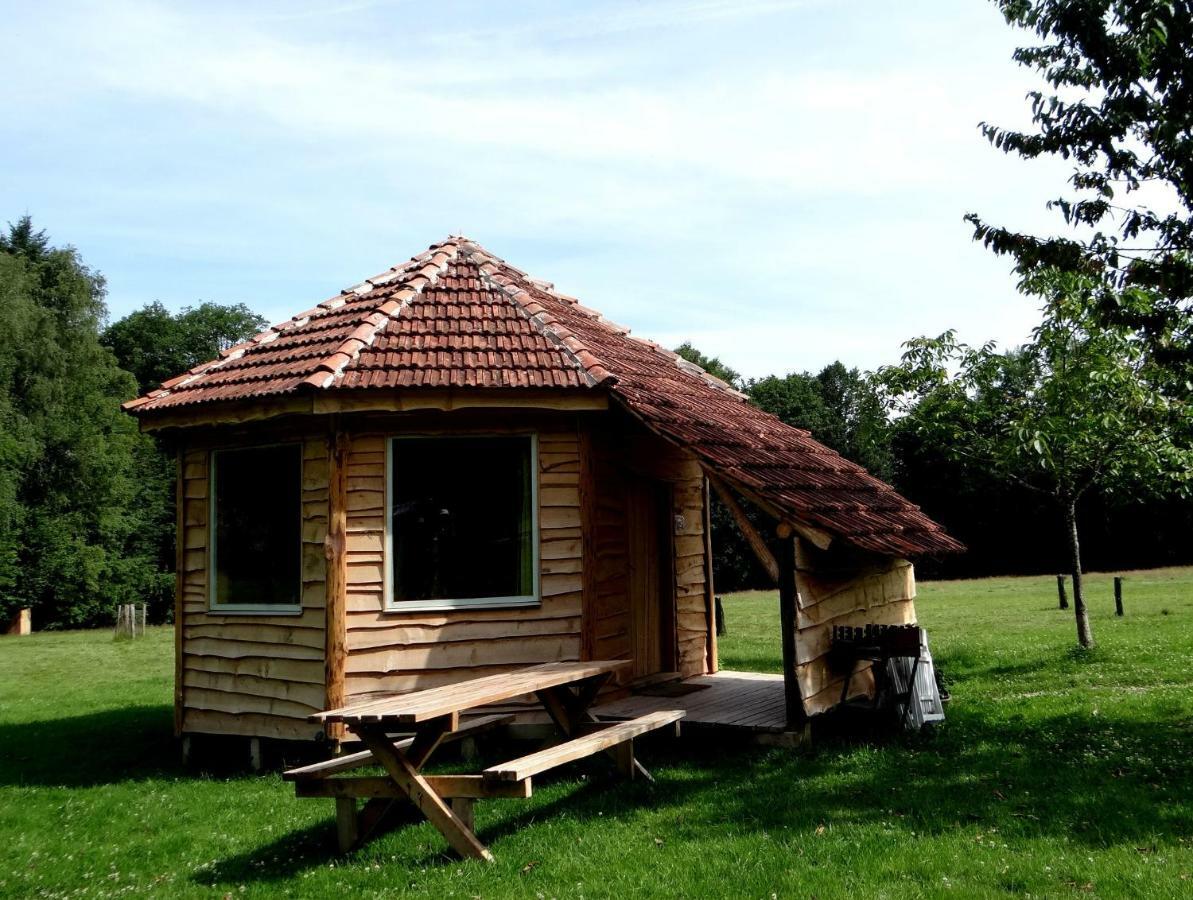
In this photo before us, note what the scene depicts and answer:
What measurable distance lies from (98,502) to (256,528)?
32587 mm

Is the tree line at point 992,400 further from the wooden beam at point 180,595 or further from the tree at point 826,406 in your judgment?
the wooden beam at point 180,595

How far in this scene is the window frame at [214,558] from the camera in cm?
988

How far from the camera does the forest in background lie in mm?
35750

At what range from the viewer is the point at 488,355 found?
996 centimetres

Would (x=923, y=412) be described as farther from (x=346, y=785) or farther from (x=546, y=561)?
(x=346, y=785)

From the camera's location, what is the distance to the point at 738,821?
7.12m

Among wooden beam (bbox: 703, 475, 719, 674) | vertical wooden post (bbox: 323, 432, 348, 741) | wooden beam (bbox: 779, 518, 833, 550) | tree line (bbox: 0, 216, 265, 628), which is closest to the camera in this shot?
wooden beam (bbox: 779, 518, 833, 550)

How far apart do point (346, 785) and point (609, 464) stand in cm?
473

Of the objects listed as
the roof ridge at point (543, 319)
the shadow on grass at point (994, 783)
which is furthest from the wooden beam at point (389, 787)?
the roof ridge at point (543, 319)

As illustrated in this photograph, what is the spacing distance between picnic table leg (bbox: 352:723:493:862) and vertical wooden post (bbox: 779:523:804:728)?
→ 11.6 ft

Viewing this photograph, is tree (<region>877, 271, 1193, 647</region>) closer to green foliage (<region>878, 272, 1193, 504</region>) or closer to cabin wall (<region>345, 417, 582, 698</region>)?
green foliage (<region>878, 272, 1193, 504</region>)

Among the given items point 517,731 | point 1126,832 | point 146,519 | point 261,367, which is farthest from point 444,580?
point 146,519

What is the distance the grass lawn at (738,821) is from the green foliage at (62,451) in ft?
89.0

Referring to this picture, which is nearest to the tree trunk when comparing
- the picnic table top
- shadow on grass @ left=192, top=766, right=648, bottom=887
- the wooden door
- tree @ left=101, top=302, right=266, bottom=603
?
the wooden door
